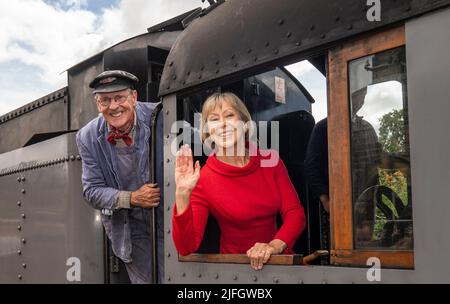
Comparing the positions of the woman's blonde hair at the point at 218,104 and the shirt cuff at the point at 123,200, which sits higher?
the woman's blonde hair at the point at 218,104

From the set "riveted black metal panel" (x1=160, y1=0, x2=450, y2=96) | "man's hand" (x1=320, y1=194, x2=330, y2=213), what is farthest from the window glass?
"man's hand" (x1=320, y1=194, x2=330, y2=213)

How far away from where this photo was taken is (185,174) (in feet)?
7.96

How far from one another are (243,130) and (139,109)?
0.82 metres

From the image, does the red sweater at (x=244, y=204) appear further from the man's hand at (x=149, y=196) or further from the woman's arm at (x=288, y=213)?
the man's hand at (x=149, y=196)

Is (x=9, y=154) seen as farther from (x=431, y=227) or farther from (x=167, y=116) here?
(x=431, y=227)

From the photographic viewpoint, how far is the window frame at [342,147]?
6.52ft

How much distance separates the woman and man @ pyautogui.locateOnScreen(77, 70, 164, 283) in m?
0.58

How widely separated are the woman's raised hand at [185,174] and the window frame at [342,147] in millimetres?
615

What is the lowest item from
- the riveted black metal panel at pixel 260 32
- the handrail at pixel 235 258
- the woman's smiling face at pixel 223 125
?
the handrail at pixel 235 258

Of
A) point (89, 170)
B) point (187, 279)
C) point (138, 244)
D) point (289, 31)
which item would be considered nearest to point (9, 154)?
point (89, 170)

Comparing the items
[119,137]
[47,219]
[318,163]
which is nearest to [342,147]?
[318,163]

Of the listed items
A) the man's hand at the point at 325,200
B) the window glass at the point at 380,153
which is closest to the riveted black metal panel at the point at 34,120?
the man's hand at the point at 325,200

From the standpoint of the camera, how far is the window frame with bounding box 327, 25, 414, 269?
1.99 m

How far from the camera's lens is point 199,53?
8.71 ft
